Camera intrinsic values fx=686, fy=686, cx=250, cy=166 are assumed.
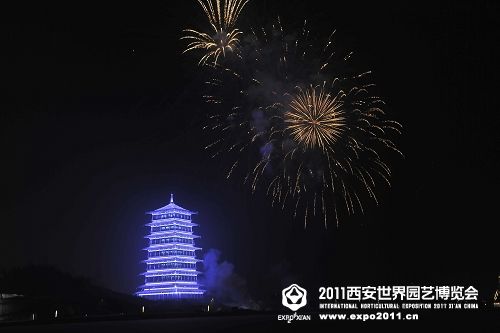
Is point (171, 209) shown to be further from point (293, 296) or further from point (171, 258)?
point (293, 296)

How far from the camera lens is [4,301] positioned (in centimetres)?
7794

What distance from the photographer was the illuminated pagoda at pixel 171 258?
474ft

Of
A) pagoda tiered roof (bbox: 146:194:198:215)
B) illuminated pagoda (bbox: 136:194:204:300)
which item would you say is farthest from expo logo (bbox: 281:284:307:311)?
pagoda tiered roof (bbox: 146:194:198:215)

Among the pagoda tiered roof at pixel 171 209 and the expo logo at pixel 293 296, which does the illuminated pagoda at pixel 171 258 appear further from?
the expo logo at pixel 293 296

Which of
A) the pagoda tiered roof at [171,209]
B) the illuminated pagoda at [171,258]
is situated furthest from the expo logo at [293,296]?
the pagoda tiered roof at [171,209]

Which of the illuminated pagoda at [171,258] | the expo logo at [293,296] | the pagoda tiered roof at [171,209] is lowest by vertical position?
the expo logo at [293,296]

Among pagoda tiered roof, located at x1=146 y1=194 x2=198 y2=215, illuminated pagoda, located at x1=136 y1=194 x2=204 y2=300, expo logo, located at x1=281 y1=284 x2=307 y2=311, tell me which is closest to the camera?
expo logo, located at x1=281 y1=284 x2=307 y2=311

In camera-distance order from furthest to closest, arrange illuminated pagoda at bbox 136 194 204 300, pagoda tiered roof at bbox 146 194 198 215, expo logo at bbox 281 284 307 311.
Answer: pagoda tiered roof at bbox 146 194 198 215 < illuminated pagoda at bbox 136 194 204 300 < expo logo at bbox 281 284 307 311

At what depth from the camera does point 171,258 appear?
14512cm

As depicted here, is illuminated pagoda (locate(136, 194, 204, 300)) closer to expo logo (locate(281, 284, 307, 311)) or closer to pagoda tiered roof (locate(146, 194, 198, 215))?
pagoda tiered roof (locate(146, 194, 198, 215))

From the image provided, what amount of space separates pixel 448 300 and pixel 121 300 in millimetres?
79201

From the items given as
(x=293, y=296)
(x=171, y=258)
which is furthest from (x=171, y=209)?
(x=293, y=296)

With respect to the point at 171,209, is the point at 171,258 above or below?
below

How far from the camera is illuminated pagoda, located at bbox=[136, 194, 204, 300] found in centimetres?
14450
